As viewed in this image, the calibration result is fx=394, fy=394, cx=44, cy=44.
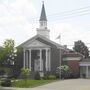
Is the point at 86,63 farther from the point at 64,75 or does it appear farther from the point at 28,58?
the point at 28,58

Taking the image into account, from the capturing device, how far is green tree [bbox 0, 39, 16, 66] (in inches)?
3118

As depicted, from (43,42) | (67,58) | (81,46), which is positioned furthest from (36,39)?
→ (81,46)

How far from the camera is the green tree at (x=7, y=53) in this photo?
260 feet

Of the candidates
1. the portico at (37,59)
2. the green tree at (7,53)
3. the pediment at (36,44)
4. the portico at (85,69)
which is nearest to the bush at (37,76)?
the portico at (37,59)

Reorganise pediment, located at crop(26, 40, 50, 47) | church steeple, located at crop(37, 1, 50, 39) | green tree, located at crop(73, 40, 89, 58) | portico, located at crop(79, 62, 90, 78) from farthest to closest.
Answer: green tree, located at crop(73, 40, 89, 58) → church steeple, located at crop(37, 1, 50, 39) → pediment, located at crop(26, 40, 50, 47) → portico, located at crop(79, 62, 90, 78)

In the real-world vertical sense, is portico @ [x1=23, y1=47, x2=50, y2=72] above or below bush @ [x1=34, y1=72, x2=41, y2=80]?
above

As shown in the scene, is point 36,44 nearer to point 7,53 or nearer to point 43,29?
point 7,53

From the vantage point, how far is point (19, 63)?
261ft

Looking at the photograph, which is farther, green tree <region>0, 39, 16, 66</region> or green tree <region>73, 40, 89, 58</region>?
green tree <region>73, 40, 89, 58</region>

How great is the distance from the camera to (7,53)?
79562 millimetres

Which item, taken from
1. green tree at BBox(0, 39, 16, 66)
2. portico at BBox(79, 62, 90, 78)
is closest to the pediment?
green tree at BBox(0, 39, 16, 66)

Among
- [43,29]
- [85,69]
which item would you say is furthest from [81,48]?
[85,69]

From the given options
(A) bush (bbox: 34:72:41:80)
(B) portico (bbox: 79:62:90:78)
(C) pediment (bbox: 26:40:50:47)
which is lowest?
(A) bush (bbox: 34:72:41:80)

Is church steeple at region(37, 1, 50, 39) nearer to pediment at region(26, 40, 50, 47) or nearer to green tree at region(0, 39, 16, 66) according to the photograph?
green tree at region(0, 39, 16, 66)
